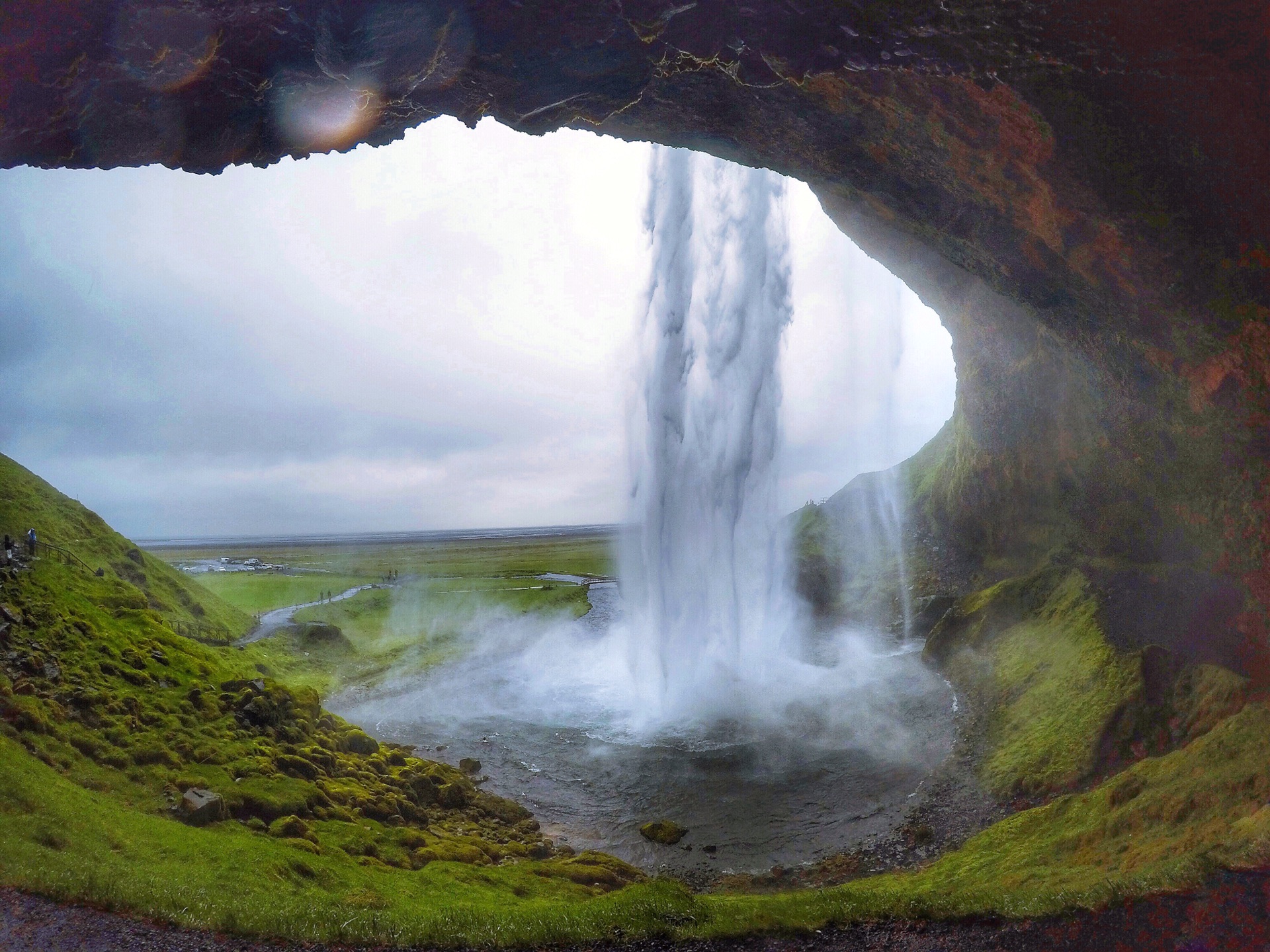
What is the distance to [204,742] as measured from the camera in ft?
58.7

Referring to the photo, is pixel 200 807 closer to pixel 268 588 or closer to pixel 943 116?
pixel 943 116

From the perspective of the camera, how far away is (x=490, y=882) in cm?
1518

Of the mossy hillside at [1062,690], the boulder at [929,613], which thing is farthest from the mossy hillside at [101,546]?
the boulder at [929,613]

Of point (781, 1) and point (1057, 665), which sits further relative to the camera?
point (1057, 665)

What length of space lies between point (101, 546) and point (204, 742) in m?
32.1

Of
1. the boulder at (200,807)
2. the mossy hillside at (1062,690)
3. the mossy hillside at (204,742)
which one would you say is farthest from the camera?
the mossy hillside at (1062,690)

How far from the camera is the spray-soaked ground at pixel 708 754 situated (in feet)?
62.6

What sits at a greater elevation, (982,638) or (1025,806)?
(982,638)

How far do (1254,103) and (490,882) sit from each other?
22.9m

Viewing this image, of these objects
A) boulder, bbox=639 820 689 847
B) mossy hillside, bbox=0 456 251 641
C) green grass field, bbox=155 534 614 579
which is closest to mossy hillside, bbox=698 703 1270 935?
boulder, bbox=639 820 689 847

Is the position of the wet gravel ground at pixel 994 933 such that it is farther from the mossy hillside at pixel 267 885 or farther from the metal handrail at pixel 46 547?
the metal handrail at pixel 46 547

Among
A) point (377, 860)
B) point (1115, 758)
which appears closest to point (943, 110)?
point (1115, 758)

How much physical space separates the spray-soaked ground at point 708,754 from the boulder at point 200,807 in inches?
383

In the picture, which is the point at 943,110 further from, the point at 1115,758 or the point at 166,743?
the point at 166,743
